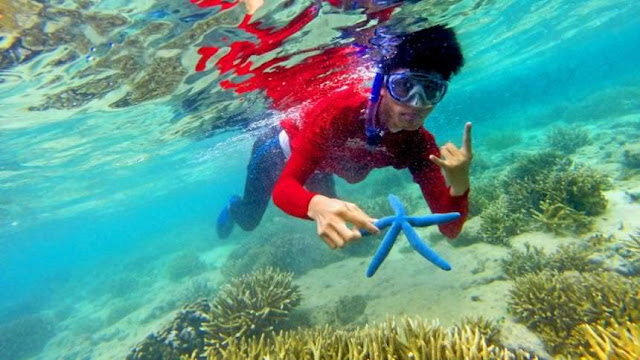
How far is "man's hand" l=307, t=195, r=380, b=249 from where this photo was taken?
246cm

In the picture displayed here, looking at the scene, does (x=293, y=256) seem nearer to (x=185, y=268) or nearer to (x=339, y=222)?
(x=339, y=222)

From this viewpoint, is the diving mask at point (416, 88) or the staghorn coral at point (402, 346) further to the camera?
the diving mask at point (416, 88)

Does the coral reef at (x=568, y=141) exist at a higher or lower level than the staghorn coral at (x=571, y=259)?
lower

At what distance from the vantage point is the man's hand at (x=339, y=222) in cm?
246

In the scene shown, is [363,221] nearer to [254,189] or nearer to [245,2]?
[245,2]

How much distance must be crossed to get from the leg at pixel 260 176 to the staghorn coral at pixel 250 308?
2.59m

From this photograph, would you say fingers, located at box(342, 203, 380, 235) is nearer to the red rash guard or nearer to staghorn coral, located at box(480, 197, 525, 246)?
the red rash guard

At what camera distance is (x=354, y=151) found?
508 cm

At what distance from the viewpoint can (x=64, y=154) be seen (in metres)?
16.3

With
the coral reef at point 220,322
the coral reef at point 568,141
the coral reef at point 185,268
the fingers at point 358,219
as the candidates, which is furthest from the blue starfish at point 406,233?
the coral reef at point 185,268

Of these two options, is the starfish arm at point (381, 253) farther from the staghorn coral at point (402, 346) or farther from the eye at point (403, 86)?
the eye at point (403, 86)

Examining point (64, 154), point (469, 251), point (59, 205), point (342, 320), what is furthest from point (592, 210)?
point (59, 205)

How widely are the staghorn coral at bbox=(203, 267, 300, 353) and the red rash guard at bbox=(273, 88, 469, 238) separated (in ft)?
11.8

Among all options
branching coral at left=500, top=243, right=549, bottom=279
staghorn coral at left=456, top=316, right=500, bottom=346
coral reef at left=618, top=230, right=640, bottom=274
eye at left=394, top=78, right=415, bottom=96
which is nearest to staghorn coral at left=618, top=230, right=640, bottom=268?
coral reef at left=618, top=230, right=640, bottom=274
